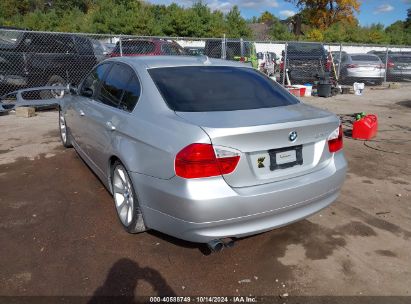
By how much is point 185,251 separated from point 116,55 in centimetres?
1046

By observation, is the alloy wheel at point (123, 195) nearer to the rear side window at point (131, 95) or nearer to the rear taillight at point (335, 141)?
the rear side window at point (131, 95)

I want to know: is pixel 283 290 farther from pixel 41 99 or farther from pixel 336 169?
pixel 41 99

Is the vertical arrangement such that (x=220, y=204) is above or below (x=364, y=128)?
above

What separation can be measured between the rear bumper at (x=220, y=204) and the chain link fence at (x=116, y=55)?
22.7ft

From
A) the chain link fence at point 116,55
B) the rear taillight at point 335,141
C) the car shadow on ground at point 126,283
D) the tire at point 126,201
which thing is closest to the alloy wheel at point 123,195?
the tire at point 126,201

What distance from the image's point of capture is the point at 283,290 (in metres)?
2.84

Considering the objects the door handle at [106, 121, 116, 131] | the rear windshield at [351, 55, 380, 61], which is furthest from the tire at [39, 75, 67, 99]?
the rear windshield at [351, 55, 380, 61]

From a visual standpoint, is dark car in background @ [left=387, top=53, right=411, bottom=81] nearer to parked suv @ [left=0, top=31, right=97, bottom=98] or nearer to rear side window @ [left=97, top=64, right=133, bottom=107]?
parked suv @ [left=0, top=31, right=97, bottom=98]

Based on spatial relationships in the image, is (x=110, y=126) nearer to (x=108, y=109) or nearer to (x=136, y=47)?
(x=108, y=109)

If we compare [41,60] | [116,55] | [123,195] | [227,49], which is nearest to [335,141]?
[123,195]

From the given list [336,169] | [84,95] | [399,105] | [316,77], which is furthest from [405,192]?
[316,77]

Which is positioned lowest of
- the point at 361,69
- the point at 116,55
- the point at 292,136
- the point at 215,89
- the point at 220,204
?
the point at 220,204

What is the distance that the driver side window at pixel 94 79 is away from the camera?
14.7 ft

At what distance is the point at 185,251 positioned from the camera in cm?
333
